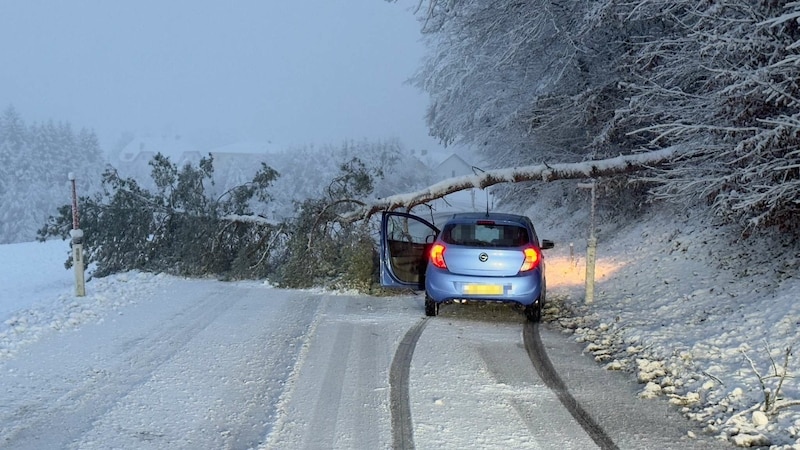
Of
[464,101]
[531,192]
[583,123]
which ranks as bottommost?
[531,192]

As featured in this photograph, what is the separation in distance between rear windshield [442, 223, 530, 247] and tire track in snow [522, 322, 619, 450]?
1.22 meters

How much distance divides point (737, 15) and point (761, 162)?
1833mm

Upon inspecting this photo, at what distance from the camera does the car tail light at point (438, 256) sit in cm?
845

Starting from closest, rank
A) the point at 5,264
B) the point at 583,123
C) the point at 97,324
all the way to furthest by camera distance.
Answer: the point at 97,324 < the point at 583,123 < the point at 5,264

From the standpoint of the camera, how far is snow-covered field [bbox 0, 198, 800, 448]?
503 centimetres

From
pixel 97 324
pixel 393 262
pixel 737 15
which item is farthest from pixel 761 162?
pixel 97 324

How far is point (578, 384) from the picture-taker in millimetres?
5844

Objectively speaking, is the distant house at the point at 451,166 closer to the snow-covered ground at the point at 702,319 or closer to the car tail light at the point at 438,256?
the snow-covered ground at the point at 702,319

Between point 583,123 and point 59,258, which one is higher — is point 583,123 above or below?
above

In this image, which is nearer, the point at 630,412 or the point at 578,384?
the point at 630,412

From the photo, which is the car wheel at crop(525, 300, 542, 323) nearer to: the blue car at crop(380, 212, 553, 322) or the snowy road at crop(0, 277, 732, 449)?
the blue car at crop(380, 212, 553, 322)

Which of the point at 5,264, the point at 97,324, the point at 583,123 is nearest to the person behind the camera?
the point at 97,324

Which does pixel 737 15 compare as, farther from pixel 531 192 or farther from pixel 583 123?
pixel 531 192

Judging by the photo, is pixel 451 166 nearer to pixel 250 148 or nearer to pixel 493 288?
pixel 250 148
